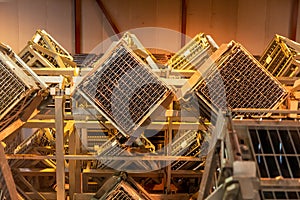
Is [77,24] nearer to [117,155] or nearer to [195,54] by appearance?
[195,54]

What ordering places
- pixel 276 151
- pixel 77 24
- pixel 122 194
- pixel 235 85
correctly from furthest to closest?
pixel 77 24 → pixel 122 194 → pixel 235 85 → pixel 276 151

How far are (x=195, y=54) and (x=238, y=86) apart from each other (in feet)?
2.70

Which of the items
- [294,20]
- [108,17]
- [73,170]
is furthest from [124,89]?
[294,20]

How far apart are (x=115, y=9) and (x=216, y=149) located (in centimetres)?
540

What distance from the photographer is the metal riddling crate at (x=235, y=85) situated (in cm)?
324

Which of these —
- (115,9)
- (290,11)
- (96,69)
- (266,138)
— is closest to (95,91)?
(96,69)

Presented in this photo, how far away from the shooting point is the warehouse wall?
710cm

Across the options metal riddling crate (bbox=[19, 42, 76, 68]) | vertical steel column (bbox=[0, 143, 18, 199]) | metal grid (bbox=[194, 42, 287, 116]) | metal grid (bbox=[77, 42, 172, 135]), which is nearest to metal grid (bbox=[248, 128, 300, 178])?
metal grid (bbox=[194, 42, 287, 116])

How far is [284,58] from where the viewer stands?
12.8 ft

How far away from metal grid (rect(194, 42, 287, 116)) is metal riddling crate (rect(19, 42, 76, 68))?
5.79 ft

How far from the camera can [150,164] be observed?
13.6 feet

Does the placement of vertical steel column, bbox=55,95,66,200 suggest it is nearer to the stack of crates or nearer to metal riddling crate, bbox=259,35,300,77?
the stack of crates

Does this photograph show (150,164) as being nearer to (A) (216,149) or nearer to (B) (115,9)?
(A) (216,149)

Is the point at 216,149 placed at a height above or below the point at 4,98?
below
